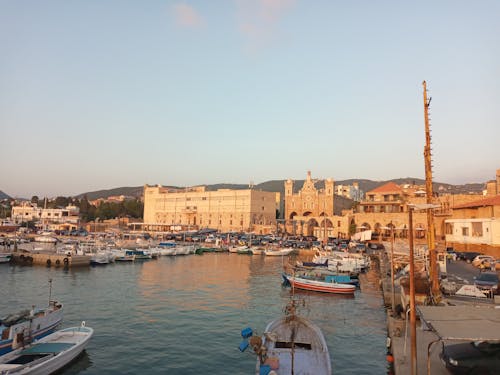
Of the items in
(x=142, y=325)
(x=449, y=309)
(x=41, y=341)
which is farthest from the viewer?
(x=142, y=325)

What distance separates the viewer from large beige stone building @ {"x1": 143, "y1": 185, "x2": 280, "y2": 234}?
11756cm

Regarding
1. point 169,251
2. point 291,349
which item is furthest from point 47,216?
point 291,349

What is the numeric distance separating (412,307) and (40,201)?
19789 centimetres

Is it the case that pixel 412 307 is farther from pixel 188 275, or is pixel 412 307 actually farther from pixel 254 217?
pixel 254 217

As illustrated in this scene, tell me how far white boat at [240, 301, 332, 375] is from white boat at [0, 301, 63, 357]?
9.40 m

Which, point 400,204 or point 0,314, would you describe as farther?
point 400,204

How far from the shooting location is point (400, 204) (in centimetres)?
8106

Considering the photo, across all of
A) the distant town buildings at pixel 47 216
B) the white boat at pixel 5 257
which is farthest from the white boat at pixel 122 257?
the distant town buildings at pixel 47 216

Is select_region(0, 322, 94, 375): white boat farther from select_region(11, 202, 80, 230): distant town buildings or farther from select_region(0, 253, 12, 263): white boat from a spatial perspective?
select_region(11, 202, 80, 230): distant town buildings

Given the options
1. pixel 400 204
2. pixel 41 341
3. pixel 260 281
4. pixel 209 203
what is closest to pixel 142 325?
pixel 41 341

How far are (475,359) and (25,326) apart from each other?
55.2ft

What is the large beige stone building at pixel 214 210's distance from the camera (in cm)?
11756

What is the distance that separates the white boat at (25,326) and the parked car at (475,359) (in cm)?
1583

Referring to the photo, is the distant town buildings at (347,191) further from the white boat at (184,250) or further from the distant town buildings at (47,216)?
the distant town buildings at (47,216)
